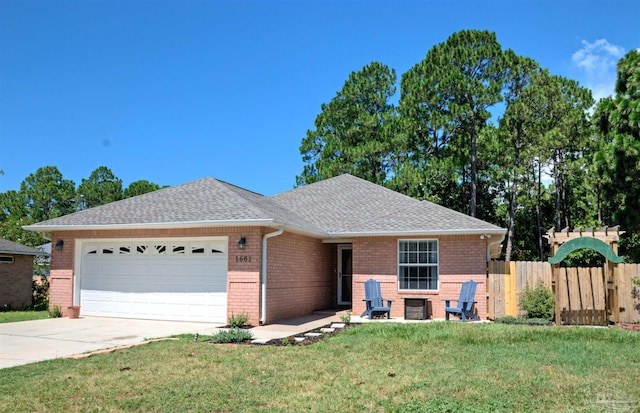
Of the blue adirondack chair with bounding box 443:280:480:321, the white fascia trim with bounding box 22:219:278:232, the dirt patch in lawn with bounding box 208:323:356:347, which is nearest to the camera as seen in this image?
the dirt patch in lawn with bounding box 208:323:356:347

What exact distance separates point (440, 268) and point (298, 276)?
4409mm

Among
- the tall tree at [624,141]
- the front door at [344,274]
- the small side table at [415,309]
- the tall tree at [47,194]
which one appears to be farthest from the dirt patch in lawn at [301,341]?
the tall tree at [47,194]

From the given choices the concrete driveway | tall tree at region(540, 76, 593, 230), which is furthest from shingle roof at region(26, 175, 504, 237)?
tall tree at region(540, 76, 593, 230)

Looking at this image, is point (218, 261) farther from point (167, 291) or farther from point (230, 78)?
point (230, 78)

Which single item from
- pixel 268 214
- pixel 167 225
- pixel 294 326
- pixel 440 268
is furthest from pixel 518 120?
pixel 167 225

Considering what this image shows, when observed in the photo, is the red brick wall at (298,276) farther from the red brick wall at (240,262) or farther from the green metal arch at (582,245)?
the green metal arch at (582,245)

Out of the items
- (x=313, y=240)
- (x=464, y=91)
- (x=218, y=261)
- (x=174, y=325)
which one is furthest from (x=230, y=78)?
(x=464, y=91)

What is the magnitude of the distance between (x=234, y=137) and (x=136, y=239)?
16.6 m

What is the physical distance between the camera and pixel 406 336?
1055 cm

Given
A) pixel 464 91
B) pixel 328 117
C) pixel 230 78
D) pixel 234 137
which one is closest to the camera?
pixel 230 78

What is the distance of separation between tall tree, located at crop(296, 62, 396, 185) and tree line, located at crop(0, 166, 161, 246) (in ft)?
85.8

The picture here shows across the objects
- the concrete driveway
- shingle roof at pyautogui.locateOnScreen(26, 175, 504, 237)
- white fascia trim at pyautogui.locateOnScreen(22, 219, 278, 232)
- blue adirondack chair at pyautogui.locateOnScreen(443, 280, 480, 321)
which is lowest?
the concrete driveway

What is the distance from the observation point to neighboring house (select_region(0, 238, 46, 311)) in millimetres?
20406

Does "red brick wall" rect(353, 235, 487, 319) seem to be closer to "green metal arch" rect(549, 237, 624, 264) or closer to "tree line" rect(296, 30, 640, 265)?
"green metal arch" rect(549, 237, 624, 264)
